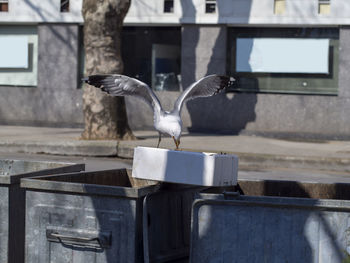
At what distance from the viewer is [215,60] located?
58.3 feet

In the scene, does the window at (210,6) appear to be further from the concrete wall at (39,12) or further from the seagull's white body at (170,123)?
the seagull's white body at (170,123)

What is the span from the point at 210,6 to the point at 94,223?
13799 millimetres

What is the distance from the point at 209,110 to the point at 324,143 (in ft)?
10.2

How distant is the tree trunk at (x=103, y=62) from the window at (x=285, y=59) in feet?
13.7

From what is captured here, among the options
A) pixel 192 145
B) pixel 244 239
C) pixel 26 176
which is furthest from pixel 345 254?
pixel 192 145

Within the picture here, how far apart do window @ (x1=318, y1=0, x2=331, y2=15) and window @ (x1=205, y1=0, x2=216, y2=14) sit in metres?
2.42

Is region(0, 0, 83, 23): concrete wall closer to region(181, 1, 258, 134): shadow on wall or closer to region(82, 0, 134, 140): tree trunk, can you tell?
region(181, 1, 258, 134): shadow on wall

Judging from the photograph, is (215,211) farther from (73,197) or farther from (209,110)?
(209,110)

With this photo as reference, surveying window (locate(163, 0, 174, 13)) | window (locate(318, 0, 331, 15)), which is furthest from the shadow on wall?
window (locate(318, 0, 331, 15))

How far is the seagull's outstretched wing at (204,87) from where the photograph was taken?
6145mm

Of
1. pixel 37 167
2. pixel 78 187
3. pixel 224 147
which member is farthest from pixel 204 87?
pixel 224 147

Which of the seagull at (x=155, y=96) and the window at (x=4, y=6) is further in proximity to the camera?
the window at (x=4, y=6)

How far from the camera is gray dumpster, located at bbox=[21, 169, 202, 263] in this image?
13.9ft

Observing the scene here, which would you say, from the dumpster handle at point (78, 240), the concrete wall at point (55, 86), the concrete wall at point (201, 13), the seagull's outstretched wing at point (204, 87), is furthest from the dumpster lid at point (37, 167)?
the concrete wall at point (55, 86)
